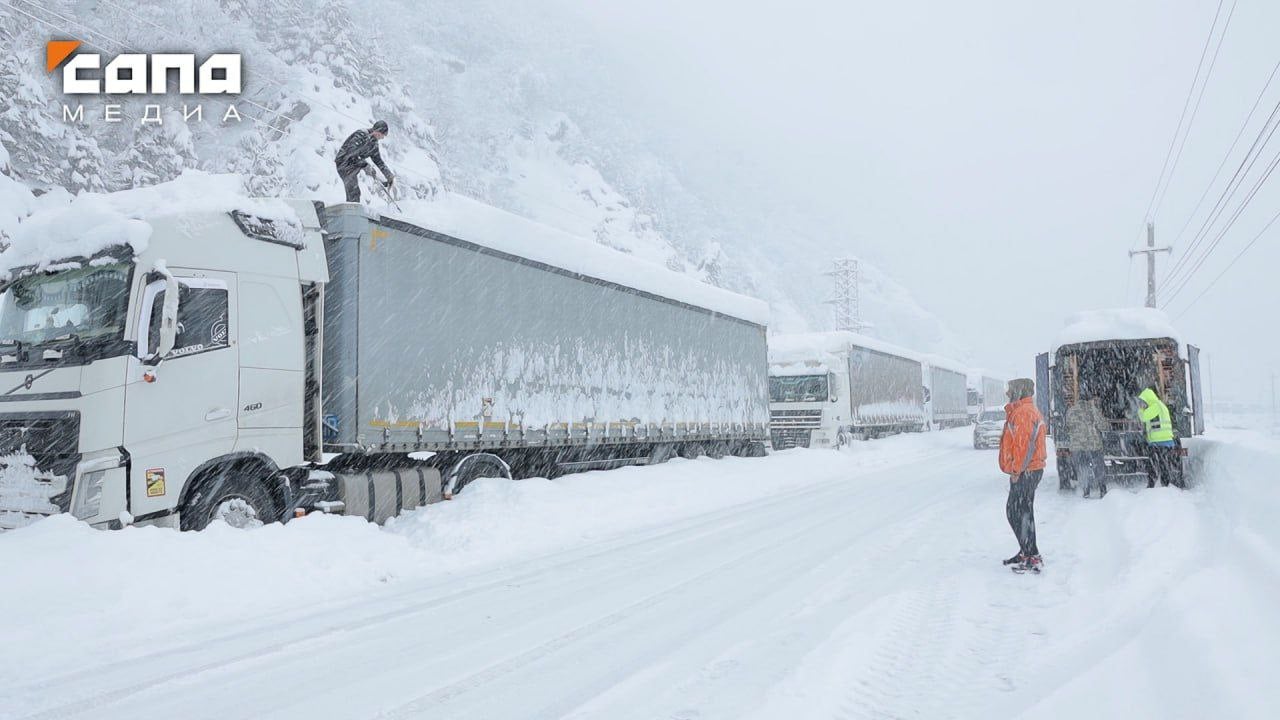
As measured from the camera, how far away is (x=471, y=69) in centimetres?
14650

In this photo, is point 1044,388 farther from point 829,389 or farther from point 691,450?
point 829,389

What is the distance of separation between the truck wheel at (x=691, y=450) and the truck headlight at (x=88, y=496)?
11200mm

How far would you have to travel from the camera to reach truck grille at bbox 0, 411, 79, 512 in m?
6.73

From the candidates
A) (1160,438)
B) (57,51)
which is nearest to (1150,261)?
(1160,438)

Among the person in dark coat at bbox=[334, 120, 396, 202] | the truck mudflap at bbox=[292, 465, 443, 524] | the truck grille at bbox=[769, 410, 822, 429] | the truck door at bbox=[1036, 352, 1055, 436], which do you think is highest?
the person in dark coat at bbox=[334, 120, 396, 202]

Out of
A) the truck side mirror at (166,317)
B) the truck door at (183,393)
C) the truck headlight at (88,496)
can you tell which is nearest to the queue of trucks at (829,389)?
the truck door at (183,393)

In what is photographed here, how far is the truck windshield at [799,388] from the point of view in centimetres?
2525

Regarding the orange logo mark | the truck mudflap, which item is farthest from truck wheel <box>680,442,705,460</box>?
the orange logo mark

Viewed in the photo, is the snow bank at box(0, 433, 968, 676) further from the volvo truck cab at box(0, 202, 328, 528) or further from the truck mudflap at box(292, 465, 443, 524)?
the volvo truck cab at box(0, 202, 328, 528)

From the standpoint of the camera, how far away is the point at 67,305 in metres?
7.43

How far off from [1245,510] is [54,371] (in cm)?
1181

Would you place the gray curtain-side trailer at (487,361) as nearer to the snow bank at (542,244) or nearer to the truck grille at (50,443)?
the snow bank at (542,244)

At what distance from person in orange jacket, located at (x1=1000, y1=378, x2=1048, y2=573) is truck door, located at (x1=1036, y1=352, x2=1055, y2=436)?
24.4ft

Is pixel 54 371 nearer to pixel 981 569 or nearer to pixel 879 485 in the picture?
pixel 981 569
